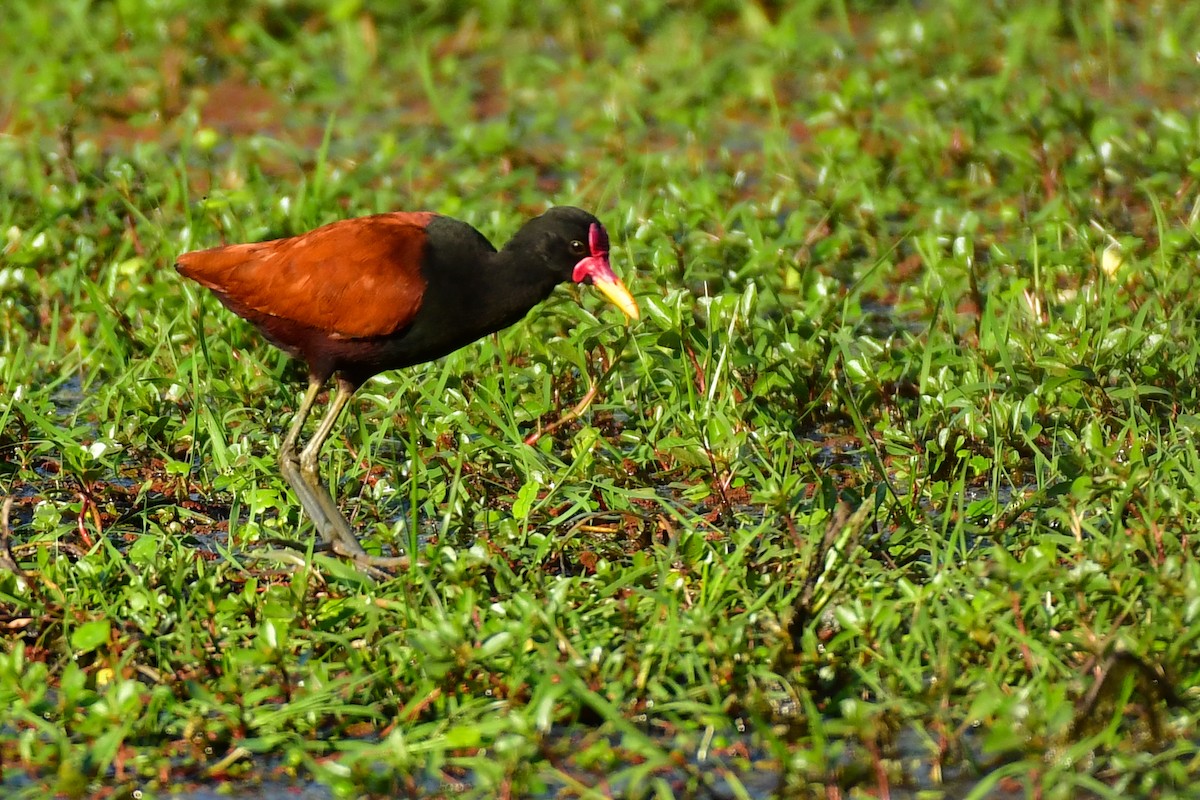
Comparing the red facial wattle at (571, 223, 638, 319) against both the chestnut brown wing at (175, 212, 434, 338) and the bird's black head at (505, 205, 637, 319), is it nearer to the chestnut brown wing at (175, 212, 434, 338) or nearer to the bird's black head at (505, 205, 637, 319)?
the bird's black head at (505, 205, 637, 319)

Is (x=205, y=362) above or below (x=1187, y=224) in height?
above

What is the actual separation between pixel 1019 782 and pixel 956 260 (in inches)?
104

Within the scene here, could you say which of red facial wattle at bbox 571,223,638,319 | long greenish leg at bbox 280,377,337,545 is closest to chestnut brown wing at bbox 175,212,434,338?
long greenish leg at bbox 280,377,337,545

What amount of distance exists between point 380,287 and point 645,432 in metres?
0.92

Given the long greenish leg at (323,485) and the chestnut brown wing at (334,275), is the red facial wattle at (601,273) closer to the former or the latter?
the chestnut brown wing at (334,275)

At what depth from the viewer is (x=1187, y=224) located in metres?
6.59

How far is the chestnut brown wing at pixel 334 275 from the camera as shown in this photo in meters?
5.00

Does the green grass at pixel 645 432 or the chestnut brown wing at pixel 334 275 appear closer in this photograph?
the green grass at pixel 645 432

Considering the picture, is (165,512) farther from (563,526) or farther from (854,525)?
(854,525)

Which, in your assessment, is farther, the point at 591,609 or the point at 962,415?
the point at 962,415

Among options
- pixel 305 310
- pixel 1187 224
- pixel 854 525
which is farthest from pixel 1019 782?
pixel 1187 224

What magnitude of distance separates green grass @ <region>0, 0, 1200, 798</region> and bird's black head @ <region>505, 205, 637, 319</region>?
0.16m

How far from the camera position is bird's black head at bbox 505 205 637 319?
5.13 m

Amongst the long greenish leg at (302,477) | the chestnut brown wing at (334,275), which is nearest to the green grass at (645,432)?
the long greenish leg at (302,477)
